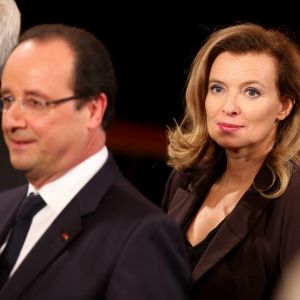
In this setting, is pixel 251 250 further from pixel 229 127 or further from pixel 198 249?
pixel 229 127

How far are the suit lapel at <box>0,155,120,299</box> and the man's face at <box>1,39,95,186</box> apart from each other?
0.23 feet

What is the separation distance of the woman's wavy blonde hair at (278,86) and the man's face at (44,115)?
0.89 m

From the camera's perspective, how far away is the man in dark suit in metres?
1.53

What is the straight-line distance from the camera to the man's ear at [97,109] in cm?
164

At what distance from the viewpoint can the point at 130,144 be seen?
5254 millimetres

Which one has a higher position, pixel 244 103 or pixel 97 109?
pixel 97 109

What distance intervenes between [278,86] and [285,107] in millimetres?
79

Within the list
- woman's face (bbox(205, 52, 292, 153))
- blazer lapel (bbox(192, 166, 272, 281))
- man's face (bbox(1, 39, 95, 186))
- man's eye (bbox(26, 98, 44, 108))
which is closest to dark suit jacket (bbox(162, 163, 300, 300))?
blazer lapel (bbox(192, 166, 272, 281))

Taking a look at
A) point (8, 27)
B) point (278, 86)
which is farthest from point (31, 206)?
point (278, 86)

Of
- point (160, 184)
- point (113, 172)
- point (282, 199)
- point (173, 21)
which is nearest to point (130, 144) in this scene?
point (160, 184)

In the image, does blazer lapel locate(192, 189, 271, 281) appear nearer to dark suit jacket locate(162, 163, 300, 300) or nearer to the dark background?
dark suit jacket locate(162, 163, 300, 300)

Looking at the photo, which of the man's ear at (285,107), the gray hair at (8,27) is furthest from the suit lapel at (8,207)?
the man's ear at (285,107)

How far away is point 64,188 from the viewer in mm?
1648

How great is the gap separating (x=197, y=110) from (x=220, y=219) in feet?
1.43
